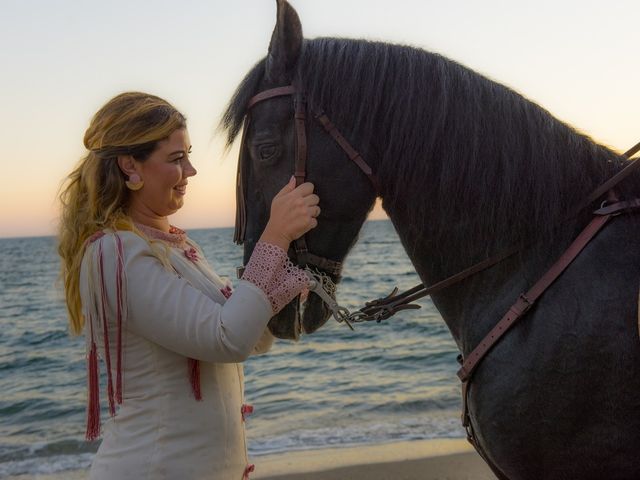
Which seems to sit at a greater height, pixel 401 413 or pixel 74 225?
pixel 74 225

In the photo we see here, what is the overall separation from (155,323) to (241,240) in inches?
15.3

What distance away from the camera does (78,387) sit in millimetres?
10031

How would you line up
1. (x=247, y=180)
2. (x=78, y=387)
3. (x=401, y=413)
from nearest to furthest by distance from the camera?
(x=247, y=180) → (x=401, y=413) → (x=78, y=387)

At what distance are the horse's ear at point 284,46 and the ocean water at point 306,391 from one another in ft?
1.85

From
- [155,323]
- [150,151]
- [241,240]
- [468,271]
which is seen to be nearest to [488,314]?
[468,271]

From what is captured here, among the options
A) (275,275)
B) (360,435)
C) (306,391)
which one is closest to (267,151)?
(275,275)

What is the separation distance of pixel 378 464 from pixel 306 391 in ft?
13.0

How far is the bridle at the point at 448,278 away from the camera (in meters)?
1.62

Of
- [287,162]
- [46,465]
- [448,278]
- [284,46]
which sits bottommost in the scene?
[46,465]

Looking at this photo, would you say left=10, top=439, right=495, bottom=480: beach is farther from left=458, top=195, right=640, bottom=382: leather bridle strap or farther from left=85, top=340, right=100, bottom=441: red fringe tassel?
left=458, top=195, right=640, bottom=382: leather bridle strap

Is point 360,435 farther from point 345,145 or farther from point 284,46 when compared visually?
point 284,46

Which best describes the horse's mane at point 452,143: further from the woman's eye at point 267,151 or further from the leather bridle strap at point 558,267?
the woman's eye at point 267,151

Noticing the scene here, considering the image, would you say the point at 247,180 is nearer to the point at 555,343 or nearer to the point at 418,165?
the point at 418,165

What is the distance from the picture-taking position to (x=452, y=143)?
5.66ft
